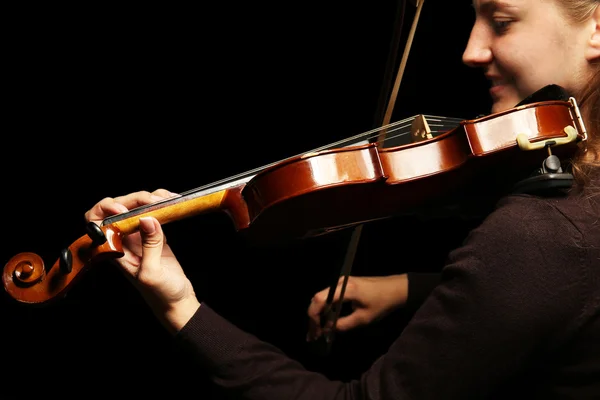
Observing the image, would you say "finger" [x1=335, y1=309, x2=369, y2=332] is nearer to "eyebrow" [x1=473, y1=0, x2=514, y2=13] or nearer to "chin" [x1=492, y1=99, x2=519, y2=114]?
"chin" [x1=492, y1=99, x2=519, y2=114]

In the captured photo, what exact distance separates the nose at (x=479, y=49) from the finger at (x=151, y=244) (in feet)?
1.98

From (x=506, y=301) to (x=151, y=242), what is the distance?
54 cm

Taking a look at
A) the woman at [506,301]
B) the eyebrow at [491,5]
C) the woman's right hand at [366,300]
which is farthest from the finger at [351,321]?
the eyebrow at [491,5]

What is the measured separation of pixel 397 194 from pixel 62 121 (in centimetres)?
93

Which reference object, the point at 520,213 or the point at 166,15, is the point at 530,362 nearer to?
the point at 520,213

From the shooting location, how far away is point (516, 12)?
1.10 m

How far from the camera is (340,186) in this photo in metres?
1.02

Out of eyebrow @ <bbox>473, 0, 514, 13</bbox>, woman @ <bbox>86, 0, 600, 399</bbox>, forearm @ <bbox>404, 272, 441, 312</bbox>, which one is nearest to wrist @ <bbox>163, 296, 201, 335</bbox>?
woman @ <bbox>86, 0, 600, 399</bbox>

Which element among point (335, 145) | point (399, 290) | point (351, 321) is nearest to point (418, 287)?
point (399, 290)

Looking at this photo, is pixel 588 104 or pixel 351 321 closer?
pixel 588 104

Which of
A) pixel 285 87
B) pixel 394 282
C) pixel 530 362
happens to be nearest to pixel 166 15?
pixel 285 87

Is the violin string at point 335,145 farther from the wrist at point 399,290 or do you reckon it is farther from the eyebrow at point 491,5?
the wrist at point 399,290

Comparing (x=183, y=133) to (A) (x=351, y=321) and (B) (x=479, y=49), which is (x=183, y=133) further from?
(B) (x=479, y=49)

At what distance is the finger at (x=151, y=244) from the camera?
1066 mm
